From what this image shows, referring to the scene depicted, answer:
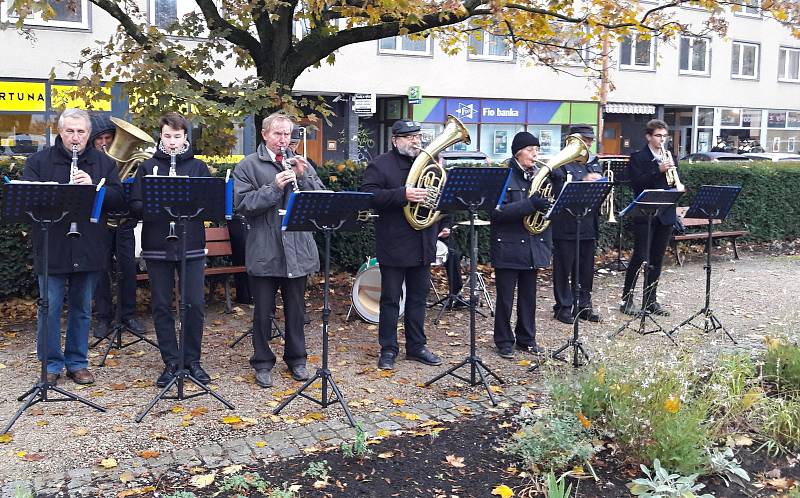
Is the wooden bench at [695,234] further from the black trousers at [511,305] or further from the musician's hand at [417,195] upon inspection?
the musician's hand at [417,195]

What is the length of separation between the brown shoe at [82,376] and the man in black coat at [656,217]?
17.3 feet

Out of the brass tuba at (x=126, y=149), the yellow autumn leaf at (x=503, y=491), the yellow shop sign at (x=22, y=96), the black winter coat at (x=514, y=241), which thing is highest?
the yellow shop sign at (x=22, y=96)

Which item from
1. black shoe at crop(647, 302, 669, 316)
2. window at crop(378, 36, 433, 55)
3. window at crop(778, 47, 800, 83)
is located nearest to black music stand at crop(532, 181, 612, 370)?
black shoe at crop(647, 302, 669, 316)

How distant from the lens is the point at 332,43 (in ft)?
29.0

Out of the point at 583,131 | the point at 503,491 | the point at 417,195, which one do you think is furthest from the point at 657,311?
the point at 503,491

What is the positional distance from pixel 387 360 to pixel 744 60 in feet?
114

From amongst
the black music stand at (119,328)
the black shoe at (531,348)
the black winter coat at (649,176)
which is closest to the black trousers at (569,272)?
the black winter coat at (649,176)

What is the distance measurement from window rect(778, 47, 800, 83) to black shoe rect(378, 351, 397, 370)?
3667 centimetres

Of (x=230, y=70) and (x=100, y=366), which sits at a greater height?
(x=230, y=70)

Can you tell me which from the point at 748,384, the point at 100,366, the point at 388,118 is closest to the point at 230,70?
the point at 388,118

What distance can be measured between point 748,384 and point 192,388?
391 cm

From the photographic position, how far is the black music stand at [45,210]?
4.82 meters

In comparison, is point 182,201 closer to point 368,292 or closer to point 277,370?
point 277,370

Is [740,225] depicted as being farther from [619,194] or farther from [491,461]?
[491,461]
